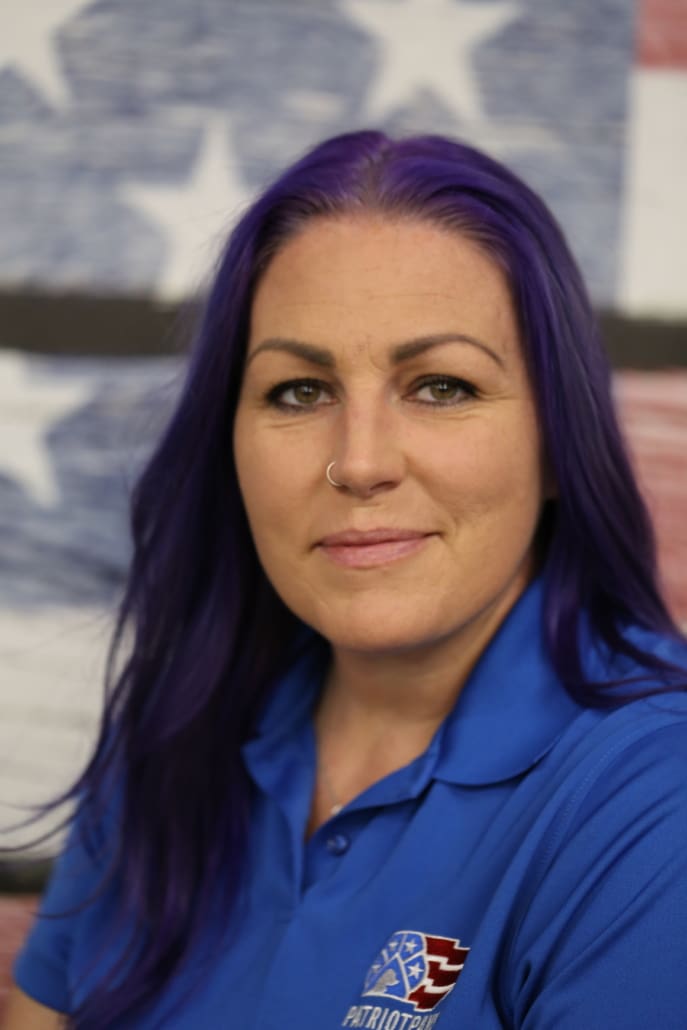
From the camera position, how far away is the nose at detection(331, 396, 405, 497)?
120 centimetres

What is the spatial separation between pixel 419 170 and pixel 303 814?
2.36ft

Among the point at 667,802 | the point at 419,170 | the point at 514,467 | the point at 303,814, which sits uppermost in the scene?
the point at 419,170

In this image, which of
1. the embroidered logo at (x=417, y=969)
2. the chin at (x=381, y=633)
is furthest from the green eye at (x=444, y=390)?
the embroidered logo at (x=417, y=969)

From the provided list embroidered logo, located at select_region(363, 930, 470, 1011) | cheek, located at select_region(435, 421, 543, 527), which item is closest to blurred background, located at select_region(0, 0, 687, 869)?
cheek, located at select_region(435, 421, 543, 527)

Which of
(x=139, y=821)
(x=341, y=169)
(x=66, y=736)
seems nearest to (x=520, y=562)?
(x=341, y=169)

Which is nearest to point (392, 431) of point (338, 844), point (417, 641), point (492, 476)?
point (492, 476)

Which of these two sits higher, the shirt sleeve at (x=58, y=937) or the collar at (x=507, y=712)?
the collar at (x=507, y=712)

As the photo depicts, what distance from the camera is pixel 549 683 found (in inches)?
51.1

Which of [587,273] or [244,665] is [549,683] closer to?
[244,665]

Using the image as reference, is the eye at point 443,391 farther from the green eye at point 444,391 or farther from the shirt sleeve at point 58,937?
the shirt sleeve at point 58,937

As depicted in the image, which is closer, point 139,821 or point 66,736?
point 139,821

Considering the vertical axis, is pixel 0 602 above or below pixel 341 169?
below

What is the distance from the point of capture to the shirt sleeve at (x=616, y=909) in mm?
983

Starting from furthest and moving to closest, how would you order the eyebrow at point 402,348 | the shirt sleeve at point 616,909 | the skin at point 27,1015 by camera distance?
the skin at point 27,1015 < the eyebrow at point 402,348 < the shirt sleeve at point 616,909
